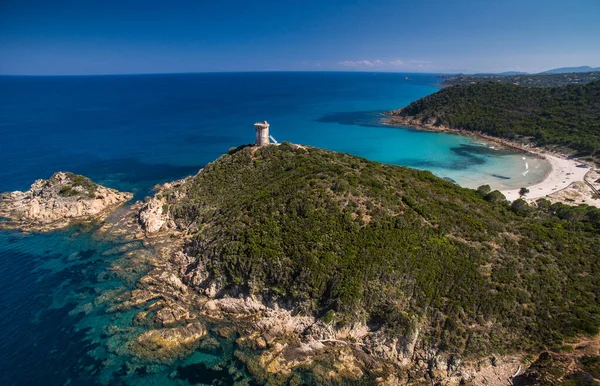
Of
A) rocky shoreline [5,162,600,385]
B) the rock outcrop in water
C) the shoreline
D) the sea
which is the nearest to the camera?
rocky shoreline [5,162,600,385]

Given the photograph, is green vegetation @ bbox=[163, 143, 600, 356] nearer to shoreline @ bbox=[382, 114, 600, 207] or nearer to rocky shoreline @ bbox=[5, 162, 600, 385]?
rocky shoreline @ bbox=[5, 162, 600, 385]

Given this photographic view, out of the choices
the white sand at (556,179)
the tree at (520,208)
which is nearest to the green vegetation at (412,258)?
A: the tree at (520,208)

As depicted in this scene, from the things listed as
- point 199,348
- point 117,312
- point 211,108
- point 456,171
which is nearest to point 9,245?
point 117,312

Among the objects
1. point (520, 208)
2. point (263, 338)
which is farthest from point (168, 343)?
point (520, 208)

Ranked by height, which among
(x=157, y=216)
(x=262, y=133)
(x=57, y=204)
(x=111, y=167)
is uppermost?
(x=262, y=133)

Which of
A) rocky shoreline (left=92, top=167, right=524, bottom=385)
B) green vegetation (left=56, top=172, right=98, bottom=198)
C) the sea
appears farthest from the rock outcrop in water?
rocky shoreline (left=92, top=167, right=524, bottom=385)

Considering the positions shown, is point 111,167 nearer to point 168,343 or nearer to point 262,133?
point 262,133

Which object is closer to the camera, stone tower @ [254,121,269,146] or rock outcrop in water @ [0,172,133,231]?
rock outcrop in water @ [0,172,133,231]
